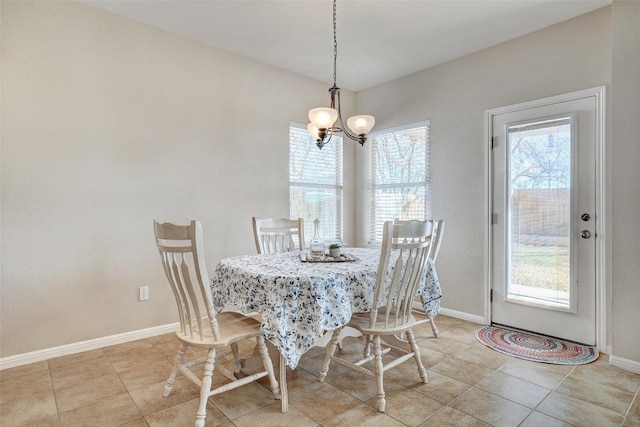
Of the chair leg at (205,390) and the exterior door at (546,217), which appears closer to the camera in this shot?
the chair leg at (205,390)

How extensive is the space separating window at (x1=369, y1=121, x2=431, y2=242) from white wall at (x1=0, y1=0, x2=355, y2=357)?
152cm

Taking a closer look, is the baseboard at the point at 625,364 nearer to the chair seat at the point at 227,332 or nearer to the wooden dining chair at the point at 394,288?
the wooden dining chair at the point at 394,288

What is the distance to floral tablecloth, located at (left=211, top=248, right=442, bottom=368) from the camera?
5.78ft

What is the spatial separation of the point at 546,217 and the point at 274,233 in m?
2.29

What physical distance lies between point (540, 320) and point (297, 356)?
7.75ft

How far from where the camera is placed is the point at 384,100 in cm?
426

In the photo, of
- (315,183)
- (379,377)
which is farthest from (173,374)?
(315,183)

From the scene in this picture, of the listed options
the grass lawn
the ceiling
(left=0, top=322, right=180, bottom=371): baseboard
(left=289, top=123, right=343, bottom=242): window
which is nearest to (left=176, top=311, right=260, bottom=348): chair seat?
(left=0, top=322, right=180, bottom=371): baseboard

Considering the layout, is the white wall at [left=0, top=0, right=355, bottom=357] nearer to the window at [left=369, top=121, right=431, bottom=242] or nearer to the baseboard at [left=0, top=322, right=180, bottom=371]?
the baseboard at [left=0, top=322, right=180, bottom=371]

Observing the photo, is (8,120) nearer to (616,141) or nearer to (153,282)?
(153,282)

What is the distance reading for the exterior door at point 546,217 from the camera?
2771 millimetres

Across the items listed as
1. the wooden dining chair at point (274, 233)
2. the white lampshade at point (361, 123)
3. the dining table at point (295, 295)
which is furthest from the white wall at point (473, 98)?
the dining table at point (295, 295)

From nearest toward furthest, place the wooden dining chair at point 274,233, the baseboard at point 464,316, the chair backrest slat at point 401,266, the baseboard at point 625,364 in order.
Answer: the chair backrest slat at point 401,266
the baseboard at point 625,364
the wooden dining chair at point 274,233
the baseboard at point 464,316

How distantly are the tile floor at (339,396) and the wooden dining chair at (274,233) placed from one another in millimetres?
915
